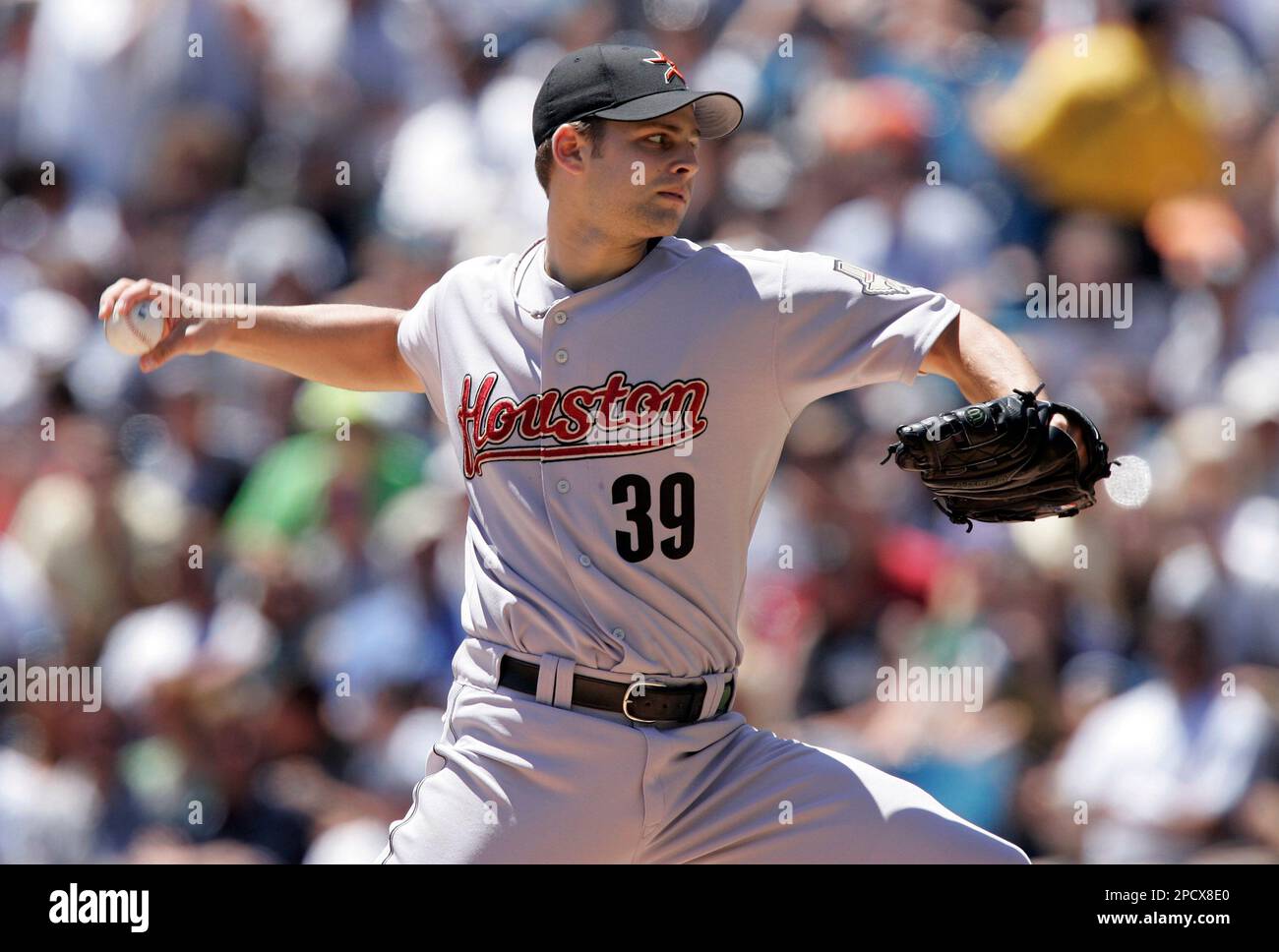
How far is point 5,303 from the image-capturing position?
6.85 meters

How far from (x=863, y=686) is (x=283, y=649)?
1846mm

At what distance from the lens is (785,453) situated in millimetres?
5637

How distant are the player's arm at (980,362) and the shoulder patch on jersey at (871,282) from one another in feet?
0.42

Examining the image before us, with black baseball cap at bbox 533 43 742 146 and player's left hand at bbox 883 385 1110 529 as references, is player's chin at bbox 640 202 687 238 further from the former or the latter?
player's left hand at bbox 883 385 1110 529

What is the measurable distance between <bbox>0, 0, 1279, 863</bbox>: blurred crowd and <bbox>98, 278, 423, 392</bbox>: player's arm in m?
1.94

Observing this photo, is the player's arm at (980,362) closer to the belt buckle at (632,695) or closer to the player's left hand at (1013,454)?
the player's left hand at (1013,454)

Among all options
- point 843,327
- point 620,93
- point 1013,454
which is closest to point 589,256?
point 620,93

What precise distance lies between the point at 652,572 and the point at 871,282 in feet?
2.08

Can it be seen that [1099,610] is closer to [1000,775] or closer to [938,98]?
[1000,775]

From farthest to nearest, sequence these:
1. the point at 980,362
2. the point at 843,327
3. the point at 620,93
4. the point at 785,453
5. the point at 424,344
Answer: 1. the point at 785,453
2. the point at 424,344
3. the point at 620,93
4. the point at 843,327
5. the point at 980,362

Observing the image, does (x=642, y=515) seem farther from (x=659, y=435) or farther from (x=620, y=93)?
(x=620, y=93)

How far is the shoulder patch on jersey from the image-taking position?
117 inches

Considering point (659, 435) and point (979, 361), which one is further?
point (659, 435)

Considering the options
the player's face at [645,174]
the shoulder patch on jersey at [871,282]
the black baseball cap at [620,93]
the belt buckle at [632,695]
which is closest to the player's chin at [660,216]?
the player's face at [645,174]
